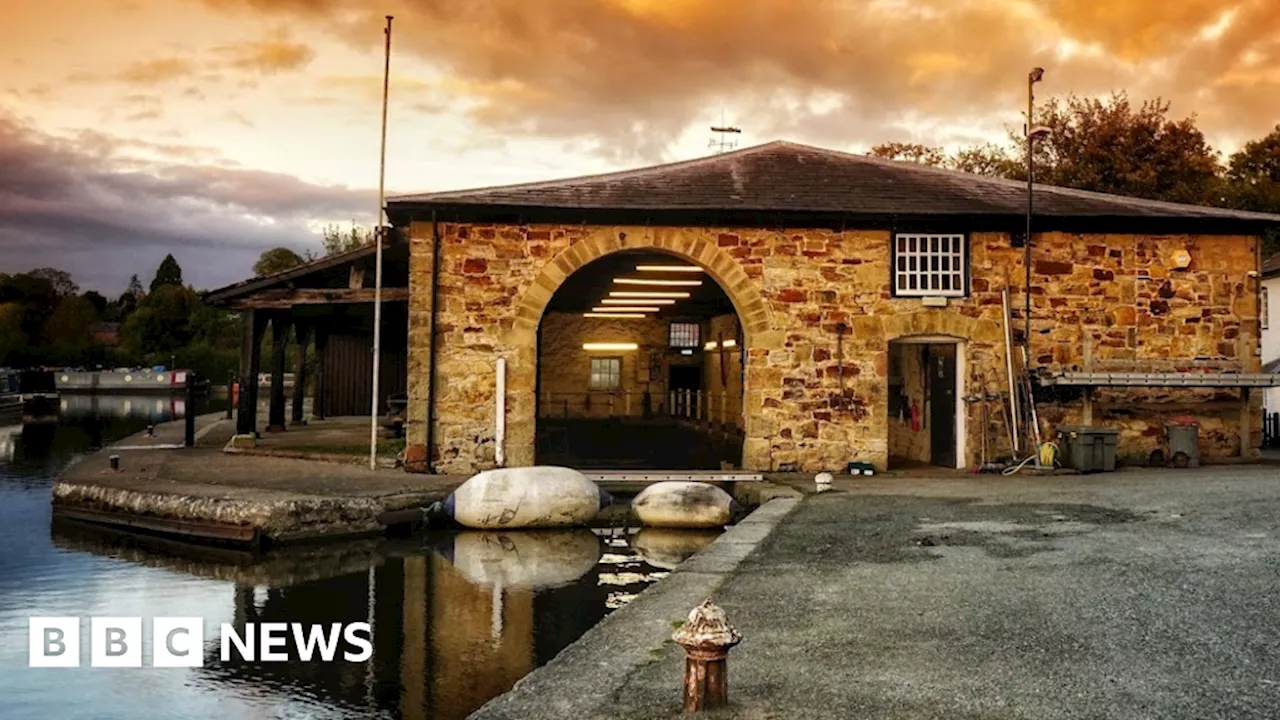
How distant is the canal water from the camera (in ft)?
19.6

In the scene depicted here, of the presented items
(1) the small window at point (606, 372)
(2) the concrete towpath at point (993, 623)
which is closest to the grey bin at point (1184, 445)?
(2) the concrete towpath at point (993, 623)

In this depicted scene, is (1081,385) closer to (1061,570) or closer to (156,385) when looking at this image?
(1061,570)

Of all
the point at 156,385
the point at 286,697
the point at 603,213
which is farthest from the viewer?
the point at 156,385

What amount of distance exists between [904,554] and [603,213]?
8.01 metres

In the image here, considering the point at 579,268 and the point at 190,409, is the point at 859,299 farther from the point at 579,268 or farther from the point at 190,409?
the point at 190,409

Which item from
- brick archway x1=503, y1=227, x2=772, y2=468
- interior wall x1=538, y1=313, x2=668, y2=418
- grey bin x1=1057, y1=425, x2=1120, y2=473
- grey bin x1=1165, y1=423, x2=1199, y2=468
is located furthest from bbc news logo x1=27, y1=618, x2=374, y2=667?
interior wall x1=538, y1=313, x2=668, y2=418

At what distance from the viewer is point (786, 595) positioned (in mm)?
6395

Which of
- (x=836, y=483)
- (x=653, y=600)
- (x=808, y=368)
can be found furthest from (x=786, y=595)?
(x=808, y=368)

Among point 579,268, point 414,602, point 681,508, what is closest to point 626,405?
point 579,268

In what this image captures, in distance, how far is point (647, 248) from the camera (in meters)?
14.5

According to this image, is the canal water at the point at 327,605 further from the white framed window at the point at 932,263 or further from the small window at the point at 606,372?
the small window at the point at 606,372

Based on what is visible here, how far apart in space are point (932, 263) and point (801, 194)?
2357 millimetres

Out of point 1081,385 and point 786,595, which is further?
point 1081,385

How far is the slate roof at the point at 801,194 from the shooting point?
46.6 feet
